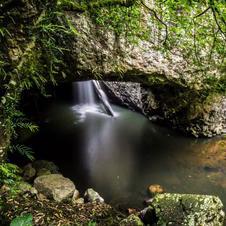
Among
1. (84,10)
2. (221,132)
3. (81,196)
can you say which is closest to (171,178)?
(81,196)

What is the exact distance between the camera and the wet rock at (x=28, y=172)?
508 centimetres

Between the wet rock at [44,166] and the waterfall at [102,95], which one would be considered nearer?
the wet rock at [44,166]

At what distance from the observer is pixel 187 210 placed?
3.60 metres

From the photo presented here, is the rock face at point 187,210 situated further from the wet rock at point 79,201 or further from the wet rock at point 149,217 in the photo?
the wet rock at point 79,201

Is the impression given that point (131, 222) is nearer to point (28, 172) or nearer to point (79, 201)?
point (79, 201)

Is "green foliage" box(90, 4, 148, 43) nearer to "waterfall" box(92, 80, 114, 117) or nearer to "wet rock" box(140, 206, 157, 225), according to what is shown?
"wet rock" box(140, 206, 157, 225)

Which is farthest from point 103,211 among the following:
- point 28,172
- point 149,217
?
point 28,172

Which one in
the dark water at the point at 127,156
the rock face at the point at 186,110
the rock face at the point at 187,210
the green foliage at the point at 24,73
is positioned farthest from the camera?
the rock face at the point at 186,110

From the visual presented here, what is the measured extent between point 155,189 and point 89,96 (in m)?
5.54

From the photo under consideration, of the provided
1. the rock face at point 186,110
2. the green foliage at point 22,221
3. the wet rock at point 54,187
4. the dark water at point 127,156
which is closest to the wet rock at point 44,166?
the dark water at point 127,156

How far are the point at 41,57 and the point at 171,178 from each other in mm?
3549

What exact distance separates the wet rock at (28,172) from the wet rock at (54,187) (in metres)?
0.36

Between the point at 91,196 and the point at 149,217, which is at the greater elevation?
the point at 149,217

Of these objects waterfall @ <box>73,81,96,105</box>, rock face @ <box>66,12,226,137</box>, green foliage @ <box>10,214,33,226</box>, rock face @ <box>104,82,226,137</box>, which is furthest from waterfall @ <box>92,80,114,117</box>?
green foliage @ <box>10,214,33,226</box>
